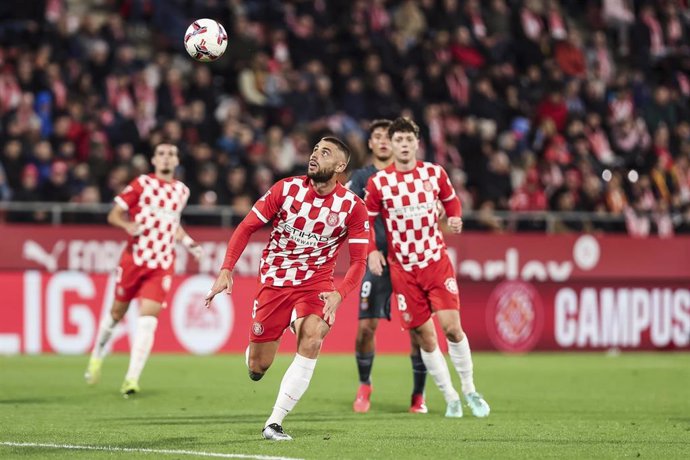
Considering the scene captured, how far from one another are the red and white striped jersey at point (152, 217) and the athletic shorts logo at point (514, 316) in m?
8.52

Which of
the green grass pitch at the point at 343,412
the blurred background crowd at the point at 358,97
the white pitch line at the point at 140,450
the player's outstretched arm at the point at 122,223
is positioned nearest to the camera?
the white pitch line at the point at 140,450

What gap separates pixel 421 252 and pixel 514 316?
10.3 metres

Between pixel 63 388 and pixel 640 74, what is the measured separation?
17.6m

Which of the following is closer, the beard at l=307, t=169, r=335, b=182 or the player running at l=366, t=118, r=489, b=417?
the beard at l=307, t=169, r=335, b=182

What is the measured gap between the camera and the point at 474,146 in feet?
79.3

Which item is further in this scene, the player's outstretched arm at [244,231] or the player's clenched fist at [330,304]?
the player's clenched fist at [330,304]

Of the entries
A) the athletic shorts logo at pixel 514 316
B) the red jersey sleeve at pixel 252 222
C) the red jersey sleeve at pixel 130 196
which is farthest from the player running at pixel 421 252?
the athletic shorts logo at pixel 514 316

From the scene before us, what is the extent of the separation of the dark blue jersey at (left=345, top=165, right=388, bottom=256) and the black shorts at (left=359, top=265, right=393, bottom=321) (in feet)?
1.03

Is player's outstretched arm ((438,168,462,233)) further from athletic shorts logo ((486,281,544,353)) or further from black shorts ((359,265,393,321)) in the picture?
athletic shorts logo ((486,281,544,353))

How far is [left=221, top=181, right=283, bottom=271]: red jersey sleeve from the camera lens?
9648 mm

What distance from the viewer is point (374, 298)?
43.0ft

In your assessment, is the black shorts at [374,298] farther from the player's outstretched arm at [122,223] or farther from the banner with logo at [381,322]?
the banner with logo at [381,322]

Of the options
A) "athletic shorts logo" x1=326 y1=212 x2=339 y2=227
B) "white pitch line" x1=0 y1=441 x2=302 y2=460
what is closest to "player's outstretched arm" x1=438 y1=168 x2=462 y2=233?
"athletic shorts logo" x1=326 y1=212 x2=339 y2=227

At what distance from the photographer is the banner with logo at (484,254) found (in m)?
19.7
